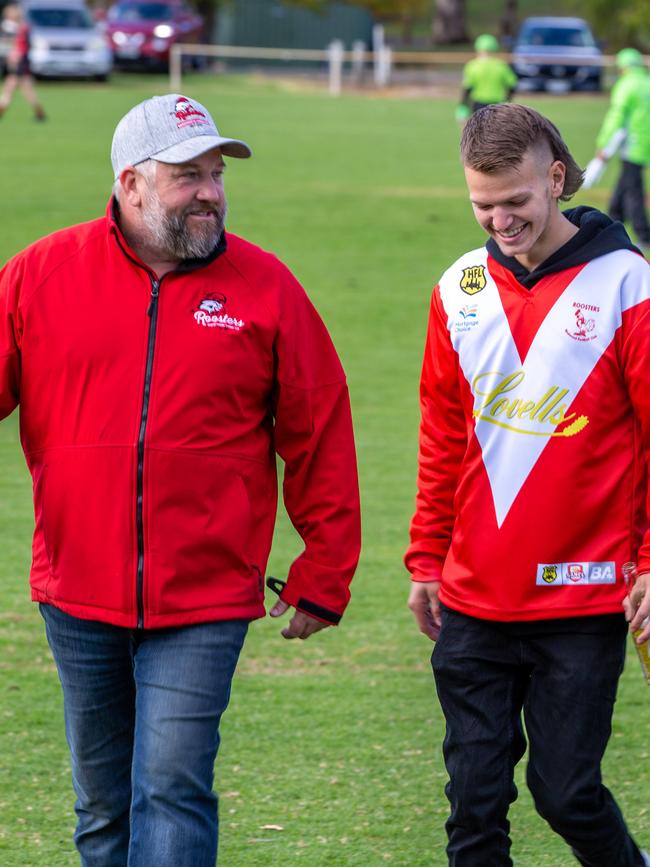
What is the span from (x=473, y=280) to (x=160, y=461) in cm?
89

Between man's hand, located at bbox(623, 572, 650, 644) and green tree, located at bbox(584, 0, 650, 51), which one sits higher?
man's hand, located at bbox(623, 572, 650, 644)

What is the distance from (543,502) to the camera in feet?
12.6

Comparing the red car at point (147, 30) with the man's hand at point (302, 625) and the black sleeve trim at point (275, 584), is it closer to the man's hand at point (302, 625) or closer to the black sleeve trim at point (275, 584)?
the black sleeve trim at point (275, 584)

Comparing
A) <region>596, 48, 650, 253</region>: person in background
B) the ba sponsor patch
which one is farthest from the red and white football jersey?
<region>596, 48, 650, 253</region>: person in background

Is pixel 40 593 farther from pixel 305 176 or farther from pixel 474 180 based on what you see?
pixel 305 176

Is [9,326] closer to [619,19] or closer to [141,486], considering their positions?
[141,486]

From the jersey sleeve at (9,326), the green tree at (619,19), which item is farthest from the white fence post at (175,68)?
the jersey sleeve at (9,326)

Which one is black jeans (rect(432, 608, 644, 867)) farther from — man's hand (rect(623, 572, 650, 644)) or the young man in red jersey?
man's hand (rect(623, 572, 650, 644))

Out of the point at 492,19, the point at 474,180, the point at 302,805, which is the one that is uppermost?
the point at 474,180

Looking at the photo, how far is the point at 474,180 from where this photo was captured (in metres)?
3.82

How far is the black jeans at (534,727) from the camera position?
12.5 feet

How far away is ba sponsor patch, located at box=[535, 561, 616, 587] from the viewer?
3.81m

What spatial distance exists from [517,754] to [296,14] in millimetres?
57878

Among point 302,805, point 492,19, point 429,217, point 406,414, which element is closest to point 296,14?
point 492,19
